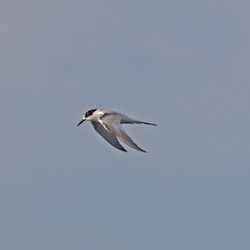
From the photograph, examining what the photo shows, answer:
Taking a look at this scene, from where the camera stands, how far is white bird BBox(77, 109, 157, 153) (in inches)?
2764

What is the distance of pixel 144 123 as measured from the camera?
79.3m

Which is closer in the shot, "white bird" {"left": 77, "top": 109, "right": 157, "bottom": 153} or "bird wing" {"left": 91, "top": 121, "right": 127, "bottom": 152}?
"white bird" {"left": 77, "top": 109, "right": 157, "bottom": 153}

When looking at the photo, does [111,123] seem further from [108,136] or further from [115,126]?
[108,136]

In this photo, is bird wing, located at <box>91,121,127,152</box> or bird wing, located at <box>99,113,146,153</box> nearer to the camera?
bird wing, located at <box>99,113,146,153</box>

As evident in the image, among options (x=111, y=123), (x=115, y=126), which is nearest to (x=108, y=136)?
(x=111, y=123)

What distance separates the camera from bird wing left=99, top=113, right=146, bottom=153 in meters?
68.3

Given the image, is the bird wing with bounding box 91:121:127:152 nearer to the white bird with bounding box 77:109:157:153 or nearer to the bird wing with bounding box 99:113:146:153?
the white bird with bounding box 77:109:157:153

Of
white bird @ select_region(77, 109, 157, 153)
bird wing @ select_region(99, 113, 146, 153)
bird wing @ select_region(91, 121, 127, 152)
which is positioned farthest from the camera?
bird wing @ select_region(91, 121, 127, 152)

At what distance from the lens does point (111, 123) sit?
242ft

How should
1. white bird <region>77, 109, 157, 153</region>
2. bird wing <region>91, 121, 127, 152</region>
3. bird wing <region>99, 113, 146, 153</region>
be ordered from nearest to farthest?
bird wing <region>99, 113, 146, 153</region> < white bird <region>77, 109, 157, 153</region> < bird wing <region>91, 121, 127, 152</region>

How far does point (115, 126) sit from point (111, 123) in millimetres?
1082

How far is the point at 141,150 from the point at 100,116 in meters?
14.0

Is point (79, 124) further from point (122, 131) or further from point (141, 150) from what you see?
point (141, 150)

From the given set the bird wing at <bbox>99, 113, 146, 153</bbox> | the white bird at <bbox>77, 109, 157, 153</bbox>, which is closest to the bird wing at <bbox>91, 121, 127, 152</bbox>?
the white bird at <bbox>77, 109, 157, 153</bbox>
